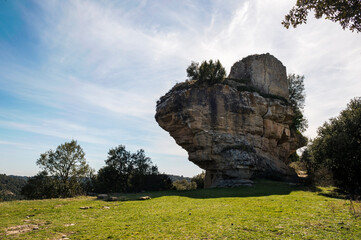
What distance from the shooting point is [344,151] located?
21469 mm

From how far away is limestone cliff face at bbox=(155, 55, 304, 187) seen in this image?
30.5m

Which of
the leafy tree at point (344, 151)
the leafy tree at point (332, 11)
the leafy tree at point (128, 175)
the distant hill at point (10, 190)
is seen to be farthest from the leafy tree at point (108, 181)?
the leafy tree at point (332, 11)

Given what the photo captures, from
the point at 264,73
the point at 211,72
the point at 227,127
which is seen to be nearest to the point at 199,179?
the point at 227,127

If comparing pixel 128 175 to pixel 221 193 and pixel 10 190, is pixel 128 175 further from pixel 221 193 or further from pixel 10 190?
pixel 10 190

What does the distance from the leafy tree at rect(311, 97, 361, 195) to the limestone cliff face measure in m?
8.62

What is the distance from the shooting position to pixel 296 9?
10406mm

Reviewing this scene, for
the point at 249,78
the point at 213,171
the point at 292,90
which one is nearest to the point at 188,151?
the point at 213,171

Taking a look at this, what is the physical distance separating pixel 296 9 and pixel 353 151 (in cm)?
1749

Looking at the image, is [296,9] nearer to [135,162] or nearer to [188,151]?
[188,151]

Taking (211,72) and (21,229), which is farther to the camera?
(211,72)

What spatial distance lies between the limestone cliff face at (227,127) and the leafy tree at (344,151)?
862 centimetres

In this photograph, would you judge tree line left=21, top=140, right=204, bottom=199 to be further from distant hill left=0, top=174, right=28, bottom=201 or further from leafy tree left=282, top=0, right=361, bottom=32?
leafy tree left=282, top=0, right=361, bottom=32

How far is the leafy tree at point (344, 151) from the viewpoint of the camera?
2130 centimetres

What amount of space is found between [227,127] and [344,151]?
14.1m
